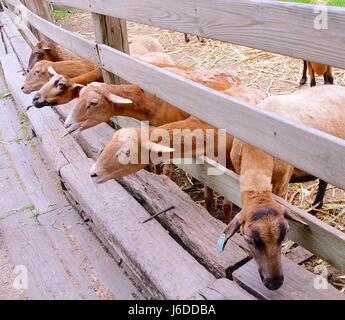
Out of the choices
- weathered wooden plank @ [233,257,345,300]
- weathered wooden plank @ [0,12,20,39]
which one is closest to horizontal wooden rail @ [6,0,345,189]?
weathered wooden plank @ [233,257,345,300]

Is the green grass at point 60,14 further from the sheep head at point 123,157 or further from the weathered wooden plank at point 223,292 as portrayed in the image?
the weathered wooden plank at point 223,292

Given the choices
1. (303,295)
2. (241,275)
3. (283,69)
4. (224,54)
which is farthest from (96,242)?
(224,54)

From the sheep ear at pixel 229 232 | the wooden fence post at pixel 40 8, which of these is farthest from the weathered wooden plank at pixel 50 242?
the wooden fence post at pixel 40 8

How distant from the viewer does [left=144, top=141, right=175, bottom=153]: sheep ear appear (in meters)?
2.85

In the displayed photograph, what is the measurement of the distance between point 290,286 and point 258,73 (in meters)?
4.88

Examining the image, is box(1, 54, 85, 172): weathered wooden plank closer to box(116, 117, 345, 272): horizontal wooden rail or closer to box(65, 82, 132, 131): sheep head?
box(65, 82, 132, 131): sheep head

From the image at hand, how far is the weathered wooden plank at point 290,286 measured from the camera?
6.67 ft

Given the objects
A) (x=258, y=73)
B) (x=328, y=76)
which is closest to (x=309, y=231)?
(x=328, y=76)

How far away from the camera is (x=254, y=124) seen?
2078 millimetres

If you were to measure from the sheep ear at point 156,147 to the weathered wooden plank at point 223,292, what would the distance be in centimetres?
99

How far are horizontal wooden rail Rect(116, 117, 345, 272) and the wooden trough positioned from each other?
0.58 ft

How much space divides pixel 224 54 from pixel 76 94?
396 cm

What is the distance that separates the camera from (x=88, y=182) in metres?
3.36
